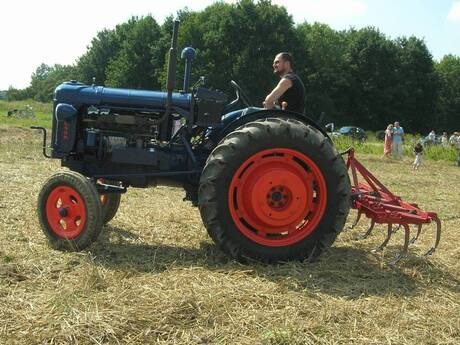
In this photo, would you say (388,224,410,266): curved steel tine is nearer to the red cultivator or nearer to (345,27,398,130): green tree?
the red cultivator

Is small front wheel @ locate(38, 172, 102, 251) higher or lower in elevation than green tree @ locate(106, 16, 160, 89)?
lower

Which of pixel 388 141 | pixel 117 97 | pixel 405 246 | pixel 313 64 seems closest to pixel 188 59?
pixel 117 97

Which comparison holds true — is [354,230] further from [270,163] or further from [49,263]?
[49,263]

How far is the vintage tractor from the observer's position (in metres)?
4.45

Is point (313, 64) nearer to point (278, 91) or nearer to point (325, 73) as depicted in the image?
point (325, 73)

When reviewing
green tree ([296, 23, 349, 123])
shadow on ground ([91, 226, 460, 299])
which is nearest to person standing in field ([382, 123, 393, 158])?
shadow on ground ([91, 226, 460, 299])

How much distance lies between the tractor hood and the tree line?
126ft

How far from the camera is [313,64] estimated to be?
50906mm

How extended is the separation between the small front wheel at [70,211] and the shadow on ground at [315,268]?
22 cm

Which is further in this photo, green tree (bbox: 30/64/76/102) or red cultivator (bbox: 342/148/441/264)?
green tree (bbox: 30/64/76/102)

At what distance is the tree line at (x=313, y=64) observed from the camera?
46188 millimetres

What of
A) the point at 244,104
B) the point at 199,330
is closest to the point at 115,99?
the point at 244,104

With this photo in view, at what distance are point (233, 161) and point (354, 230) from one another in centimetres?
251

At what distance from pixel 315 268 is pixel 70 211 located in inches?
84.3
